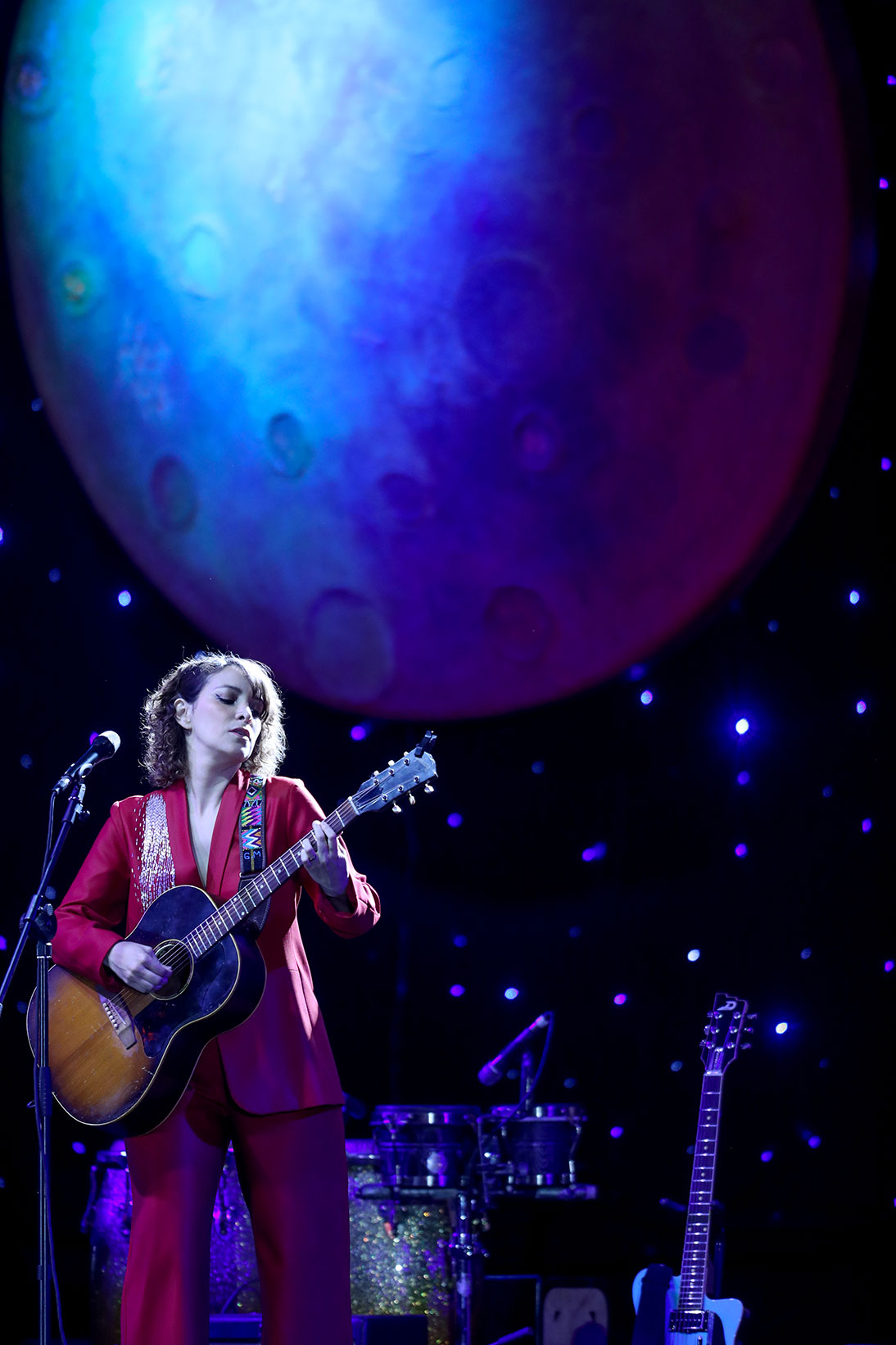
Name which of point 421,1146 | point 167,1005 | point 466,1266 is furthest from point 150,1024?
point 466,1266

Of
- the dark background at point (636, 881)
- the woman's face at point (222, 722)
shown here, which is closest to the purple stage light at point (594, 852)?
the dark background at point (636, 881)

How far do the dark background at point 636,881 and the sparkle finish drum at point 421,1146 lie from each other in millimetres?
341

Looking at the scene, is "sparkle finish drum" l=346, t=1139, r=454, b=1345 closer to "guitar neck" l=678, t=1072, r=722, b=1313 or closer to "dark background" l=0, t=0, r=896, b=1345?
"dark background" l=0, t=0, r=896, b=1345

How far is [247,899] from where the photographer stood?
2.52 m

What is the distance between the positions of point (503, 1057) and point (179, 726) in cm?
126

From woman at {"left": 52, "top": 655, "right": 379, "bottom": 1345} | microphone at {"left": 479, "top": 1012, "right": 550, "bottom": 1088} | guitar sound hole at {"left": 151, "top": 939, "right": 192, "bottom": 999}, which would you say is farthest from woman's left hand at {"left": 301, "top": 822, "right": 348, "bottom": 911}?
microphone at {"left": 479, "top": 1012, "right": 550, "bottom": 1088}

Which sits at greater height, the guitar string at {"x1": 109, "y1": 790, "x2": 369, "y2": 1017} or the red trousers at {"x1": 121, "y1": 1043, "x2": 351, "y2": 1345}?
the guitar string at {"x1": 109, "y1": 790, "x2": 369, "y2": 1017}

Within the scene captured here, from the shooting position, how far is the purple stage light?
3809 millimetres

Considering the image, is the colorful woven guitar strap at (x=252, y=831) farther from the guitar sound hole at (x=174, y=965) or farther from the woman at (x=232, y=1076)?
the guitar sound hole at (x=174, y=965)

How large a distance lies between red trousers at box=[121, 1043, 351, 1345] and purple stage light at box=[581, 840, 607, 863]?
1.52 metres

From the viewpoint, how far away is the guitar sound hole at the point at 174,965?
2.50 metres

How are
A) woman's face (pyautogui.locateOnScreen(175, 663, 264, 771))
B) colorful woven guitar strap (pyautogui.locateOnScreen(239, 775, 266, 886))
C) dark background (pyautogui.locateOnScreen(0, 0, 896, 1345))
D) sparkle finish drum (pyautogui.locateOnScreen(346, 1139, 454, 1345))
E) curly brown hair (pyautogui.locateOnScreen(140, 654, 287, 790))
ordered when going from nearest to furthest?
colorful woven guitar strap (pyautogui.locateOnScreen(239, 775, 266, 886))
woman's face (pyautogui.locateOnScreen(175, 663, 264, 771))
curly brown hair (pyautogui.locateOnScreen(140, 654, 287, 790))
sparkle finish drum (pyautogui.locateOnScreen(346, 1139, 454, 1345))
dark background (pyautogui.locateOnScreen(0, 0, 896, 1345))

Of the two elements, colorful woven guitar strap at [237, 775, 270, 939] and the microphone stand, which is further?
colorful woven guitar strap at [237, 775, 270, 939]

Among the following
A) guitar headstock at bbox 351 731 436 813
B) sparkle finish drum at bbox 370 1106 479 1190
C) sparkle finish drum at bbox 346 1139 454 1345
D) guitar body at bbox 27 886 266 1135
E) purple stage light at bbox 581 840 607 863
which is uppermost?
purple stage light at bbox 581 840 607 863
